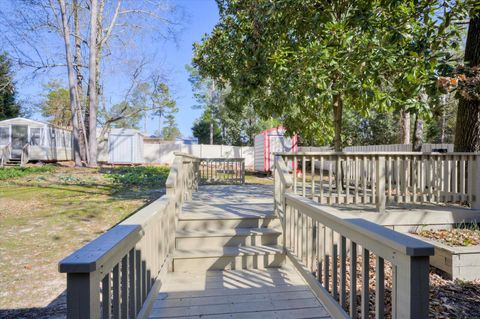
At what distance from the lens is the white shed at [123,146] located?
17828 mm

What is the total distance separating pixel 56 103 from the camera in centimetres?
3284

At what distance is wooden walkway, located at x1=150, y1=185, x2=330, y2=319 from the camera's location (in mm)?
2471

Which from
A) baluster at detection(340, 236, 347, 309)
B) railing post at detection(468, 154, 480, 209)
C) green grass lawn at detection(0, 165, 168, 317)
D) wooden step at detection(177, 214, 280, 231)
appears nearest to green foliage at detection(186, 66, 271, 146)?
green grass lawn at detection(0, 165, 168, 317)

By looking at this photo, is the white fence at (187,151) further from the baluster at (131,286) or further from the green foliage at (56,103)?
the baluster at (131,286)

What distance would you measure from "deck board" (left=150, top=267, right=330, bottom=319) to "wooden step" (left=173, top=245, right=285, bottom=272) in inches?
2.8

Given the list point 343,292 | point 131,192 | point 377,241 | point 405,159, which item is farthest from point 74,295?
point 131,192

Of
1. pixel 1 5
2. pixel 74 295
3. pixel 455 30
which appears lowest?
pixel 74 295

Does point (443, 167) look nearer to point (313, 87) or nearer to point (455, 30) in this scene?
point (455, 30)

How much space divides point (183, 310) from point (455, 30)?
14.7 feet

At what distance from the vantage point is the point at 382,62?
3.97 metres

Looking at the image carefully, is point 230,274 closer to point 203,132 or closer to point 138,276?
point 138,276

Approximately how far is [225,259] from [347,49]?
3.34 meters

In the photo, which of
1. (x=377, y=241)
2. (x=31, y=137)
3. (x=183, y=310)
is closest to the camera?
(x=377, y=241)

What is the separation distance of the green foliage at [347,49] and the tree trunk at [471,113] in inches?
17.4
